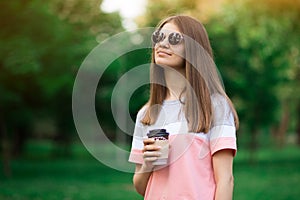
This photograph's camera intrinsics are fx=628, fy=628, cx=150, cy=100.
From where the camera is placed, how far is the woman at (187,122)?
2.67 m

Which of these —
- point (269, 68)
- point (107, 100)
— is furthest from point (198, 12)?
point (107, 100)

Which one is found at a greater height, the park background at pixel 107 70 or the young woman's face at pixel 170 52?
the park background at pixel 107 70

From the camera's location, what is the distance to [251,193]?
13.4m

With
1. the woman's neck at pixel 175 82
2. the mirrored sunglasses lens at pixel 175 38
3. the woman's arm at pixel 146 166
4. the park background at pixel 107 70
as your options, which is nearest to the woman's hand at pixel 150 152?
the woman's arm at pixel 146 166

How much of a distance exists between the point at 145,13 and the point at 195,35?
27674 millimetres

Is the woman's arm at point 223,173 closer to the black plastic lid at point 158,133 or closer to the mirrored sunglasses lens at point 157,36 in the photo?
the black plastic lid at point 158,133

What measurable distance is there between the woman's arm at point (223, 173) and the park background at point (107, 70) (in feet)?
8.41

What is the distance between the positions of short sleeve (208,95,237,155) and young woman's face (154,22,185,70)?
24 centimetres

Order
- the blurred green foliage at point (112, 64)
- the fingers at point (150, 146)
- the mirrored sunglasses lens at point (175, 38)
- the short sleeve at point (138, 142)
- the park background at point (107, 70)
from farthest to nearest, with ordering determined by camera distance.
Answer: the blurred green foliage at point (112, 64) < the park background at point (107, 70) < the short sleeve at point (138, 142) < the mirrored sunglasses lens at point (175, 38) < the fingers at point (150, 146)

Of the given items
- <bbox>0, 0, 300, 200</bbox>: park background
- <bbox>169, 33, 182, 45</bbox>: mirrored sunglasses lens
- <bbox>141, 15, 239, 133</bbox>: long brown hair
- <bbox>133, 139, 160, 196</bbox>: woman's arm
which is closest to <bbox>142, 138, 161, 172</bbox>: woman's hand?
<bbox>133, 139, 160, 196</bbox>: woman's arm

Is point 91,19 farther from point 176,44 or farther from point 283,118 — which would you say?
point 283,118

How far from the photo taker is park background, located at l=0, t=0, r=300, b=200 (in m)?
14.9

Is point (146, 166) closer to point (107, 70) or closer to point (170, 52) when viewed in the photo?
point (170, 52)

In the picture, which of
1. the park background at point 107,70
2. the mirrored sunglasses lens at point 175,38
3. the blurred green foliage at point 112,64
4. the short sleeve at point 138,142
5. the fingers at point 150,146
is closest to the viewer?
the fingers at point 150,146
